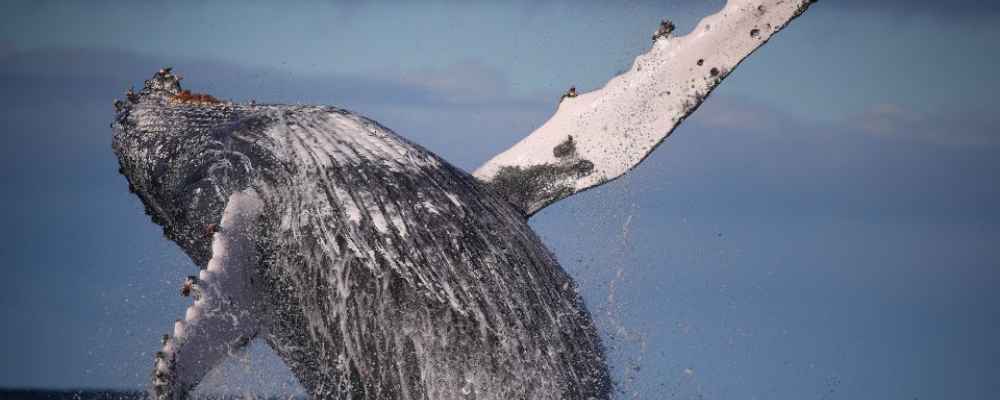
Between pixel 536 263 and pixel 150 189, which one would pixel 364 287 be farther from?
pixel 150 189

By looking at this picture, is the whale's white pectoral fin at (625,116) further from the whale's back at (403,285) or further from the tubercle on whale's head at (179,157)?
the tubercle on whale's head at (179,157)

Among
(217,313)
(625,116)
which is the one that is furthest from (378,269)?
(625,116)

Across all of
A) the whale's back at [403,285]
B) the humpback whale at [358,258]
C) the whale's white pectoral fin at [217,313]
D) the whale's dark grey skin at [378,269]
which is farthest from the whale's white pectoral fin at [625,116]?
the whale's white pectoral fin at [217,313]

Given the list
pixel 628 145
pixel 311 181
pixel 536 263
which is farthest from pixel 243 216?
pixel 628 145

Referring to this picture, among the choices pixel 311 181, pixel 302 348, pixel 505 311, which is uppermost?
pixel 311 181

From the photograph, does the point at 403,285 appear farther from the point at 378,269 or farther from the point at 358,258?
the point at 358,258

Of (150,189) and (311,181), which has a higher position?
(311,181)

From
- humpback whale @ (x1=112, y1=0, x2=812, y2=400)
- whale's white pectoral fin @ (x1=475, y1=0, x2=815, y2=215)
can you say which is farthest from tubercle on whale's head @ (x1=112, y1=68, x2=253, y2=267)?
whale's white pectoral fin @ (x1=475, y1=0, x2=815, y2=215)

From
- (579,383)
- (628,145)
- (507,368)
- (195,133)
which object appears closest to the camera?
(507,368)
